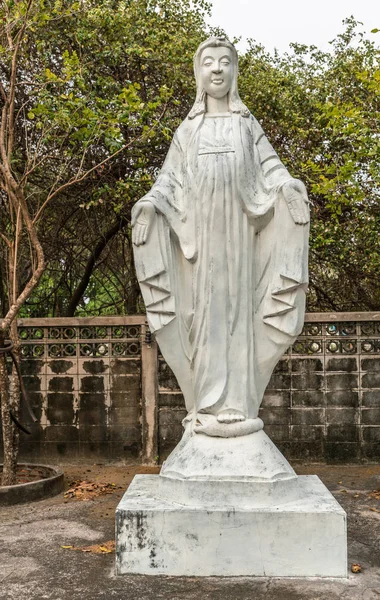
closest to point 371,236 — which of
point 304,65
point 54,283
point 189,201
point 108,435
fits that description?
point 304,65

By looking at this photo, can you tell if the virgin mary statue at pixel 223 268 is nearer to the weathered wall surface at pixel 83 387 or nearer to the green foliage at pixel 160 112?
the green foliage at pixel 160 112

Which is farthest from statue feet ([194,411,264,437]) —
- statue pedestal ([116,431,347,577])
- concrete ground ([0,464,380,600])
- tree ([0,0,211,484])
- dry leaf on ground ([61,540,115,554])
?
tree ([0,0,211,484])

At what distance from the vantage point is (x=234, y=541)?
147 inches

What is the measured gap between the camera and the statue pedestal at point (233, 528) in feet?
12.2

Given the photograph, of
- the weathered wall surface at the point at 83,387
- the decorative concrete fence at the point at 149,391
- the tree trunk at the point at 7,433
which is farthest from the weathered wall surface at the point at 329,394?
the tree trunk at the point at 7,433

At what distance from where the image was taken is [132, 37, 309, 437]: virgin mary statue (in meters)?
4.11

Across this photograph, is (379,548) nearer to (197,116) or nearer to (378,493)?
(378,493)

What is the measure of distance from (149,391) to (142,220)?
3.94m

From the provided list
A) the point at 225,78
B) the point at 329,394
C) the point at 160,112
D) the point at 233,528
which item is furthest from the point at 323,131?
the point at 233,528

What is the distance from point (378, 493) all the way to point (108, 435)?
10.2 feet

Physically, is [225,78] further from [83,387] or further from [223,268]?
[83,387]

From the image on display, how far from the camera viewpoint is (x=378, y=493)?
6.25 m

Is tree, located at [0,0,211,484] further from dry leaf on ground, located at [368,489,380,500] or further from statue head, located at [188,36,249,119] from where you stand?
dry leaf on ground, located at [368,489,380,500]

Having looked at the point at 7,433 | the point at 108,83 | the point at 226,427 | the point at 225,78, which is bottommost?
the point at 7,433
